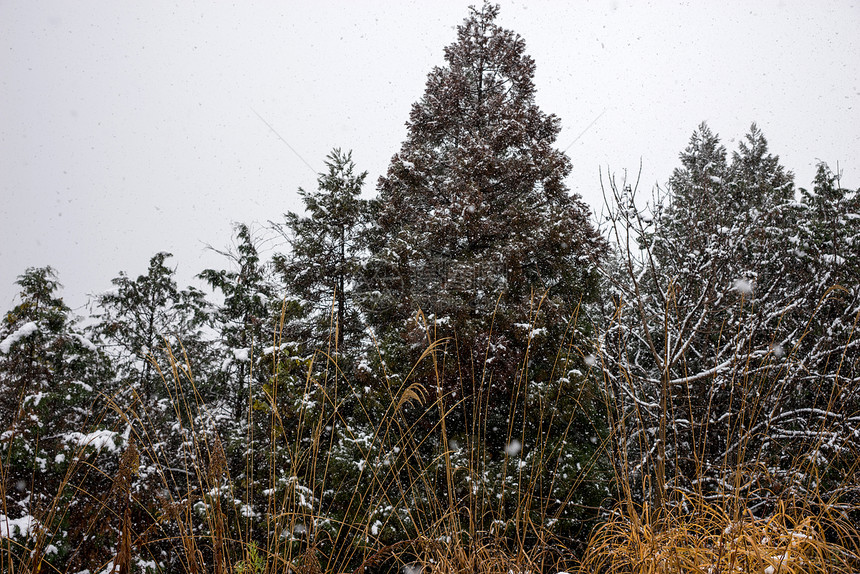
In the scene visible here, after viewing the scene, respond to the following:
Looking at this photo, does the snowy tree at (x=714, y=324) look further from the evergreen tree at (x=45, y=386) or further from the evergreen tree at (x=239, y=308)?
the evergreen tree at (x=239, y=308)

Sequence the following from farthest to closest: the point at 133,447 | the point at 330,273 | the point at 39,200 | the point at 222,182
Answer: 1. the point at 222,182
2. the point at 39,200
3. the point at 330,273
4. the point at 133,447

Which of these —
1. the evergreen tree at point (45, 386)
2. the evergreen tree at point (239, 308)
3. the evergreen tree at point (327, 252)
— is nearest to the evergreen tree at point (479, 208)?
the evergreen tree at point (327, 252)

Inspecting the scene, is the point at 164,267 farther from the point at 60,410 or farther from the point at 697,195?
the point at 697,195

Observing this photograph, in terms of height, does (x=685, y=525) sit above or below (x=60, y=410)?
below

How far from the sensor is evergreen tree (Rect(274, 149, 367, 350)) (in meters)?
8.93

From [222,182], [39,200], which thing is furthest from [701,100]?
[39,200]

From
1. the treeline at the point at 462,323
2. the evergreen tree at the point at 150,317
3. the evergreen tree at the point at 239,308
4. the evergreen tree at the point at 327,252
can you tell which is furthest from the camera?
the evergreen tree at the point at 150,317

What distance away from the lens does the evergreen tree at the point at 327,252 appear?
8934 mm

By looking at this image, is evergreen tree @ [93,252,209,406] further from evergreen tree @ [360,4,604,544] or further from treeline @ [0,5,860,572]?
evergreen tree @ [360,4,604,544]

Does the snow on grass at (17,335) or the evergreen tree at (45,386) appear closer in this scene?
the evergreen tree at (45,386)

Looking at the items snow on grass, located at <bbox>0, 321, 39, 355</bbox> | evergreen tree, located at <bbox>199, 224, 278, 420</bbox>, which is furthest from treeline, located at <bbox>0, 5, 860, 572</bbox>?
evergreen tree, located at <bbox>199, 224, 278, 420</bbox>

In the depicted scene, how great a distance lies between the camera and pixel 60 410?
8.40m

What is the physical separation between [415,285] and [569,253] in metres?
2.67

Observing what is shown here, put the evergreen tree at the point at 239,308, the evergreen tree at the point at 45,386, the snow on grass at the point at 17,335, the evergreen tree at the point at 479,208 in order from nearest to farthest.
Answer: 1. the evergreen tree at the point at 45,386
2. the evergreen tree at the point at 479,208
3. the snow on grass at the point at 17,335
4. the evergreen tree at the point at 239,308
